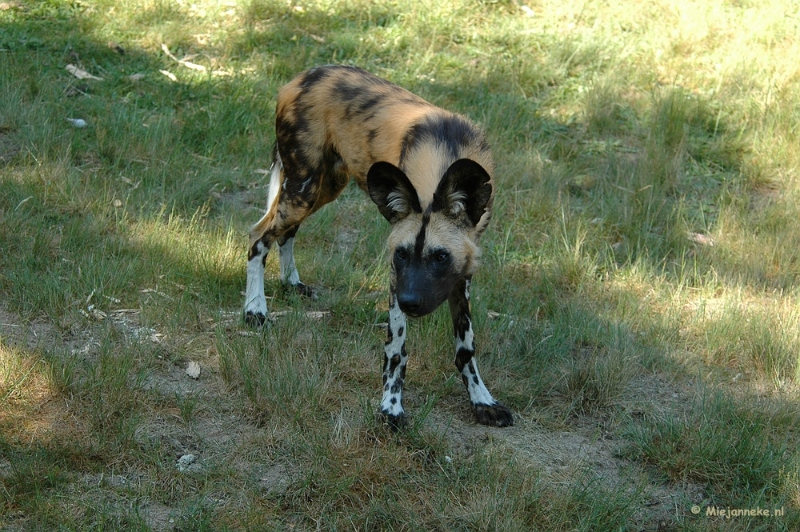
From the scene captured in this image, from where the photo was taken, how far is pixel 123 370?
333 cm

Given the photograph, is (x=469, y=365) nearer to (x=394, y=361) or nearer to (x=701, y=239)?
(x=394, y=361)

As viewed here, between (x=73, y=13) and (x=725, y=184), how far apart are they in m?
4.82

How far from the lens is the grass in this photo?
297cm

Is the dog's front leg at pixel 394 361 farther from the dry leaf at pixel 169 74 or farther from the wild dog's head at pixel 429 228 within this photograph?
the dry leaf at pixel 169 74

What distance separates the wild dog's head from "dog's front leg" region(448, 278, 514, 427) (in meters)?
0.35

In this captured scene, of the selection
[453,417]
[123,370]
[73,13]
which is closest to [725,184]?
[453,417]

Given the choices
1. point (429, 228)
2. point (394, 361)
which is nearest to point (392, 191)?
point (429, 228)

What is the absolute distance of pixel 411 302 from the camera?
3.07 m

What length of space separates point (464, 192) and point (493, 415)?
924mm

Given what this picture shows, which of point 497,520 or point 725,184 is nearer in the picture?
point 497,520

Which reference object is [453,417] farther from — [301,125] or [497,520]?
[301,125]

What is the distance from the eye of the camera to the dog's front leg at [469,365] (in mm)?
3469

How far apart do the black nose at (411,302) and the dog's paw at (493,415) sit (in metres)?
0.63

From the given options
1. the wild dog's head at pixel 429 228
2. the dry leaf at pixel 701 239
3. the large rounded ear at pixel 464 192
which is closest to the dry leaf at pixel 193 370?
the wild dog's head at pixel 429 228
